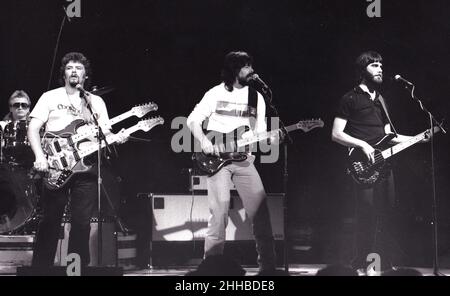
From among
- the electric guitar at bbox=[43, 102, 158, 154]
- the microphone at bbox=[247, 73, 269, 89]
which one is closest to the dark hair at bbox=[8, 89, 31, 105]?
the electric guitar at bbox=[43, 102, 158, 154]

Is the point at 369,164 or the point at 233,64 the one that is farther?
the point at 369,164

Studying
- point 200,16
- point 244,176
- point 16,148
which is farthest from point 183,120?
point 244,176

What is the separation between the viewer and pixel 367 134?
578 cm

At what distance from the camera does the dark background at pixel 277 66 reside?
291 inches

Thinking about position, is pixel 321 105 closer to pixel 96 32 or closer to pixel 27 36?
pixel 96 32

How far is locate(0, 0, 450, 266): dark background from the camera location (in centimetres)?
738

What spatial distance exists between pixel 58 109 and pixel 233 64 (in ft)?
4.77

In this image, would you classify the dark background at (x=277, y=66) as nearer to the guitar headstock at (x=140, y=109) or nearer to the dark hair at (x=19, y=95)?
the dark hair at (x=19, y=95)

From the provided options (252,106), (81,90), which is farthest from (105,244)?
(252,106)

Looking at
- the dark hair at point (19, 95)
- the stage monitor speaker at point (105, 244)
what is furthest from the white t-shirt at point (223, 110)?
the dark hair at point (19, 95)

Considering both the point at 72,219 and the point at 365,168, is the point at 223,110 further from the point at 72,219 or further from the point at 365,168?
the point at 72,219

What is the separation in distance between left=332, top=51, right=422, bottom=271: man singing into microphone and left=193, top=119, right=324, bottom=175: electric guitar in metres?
0.69

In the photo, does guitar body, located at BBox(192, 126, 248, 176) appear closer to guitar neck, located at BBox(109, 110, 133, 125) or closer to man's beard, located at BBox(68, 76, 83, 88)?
guitar neck, located at BBox(109, 110, 133, 125)

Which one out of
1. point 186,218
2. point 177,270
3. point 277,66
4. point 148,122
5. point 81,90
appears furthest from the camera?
point 277,66
